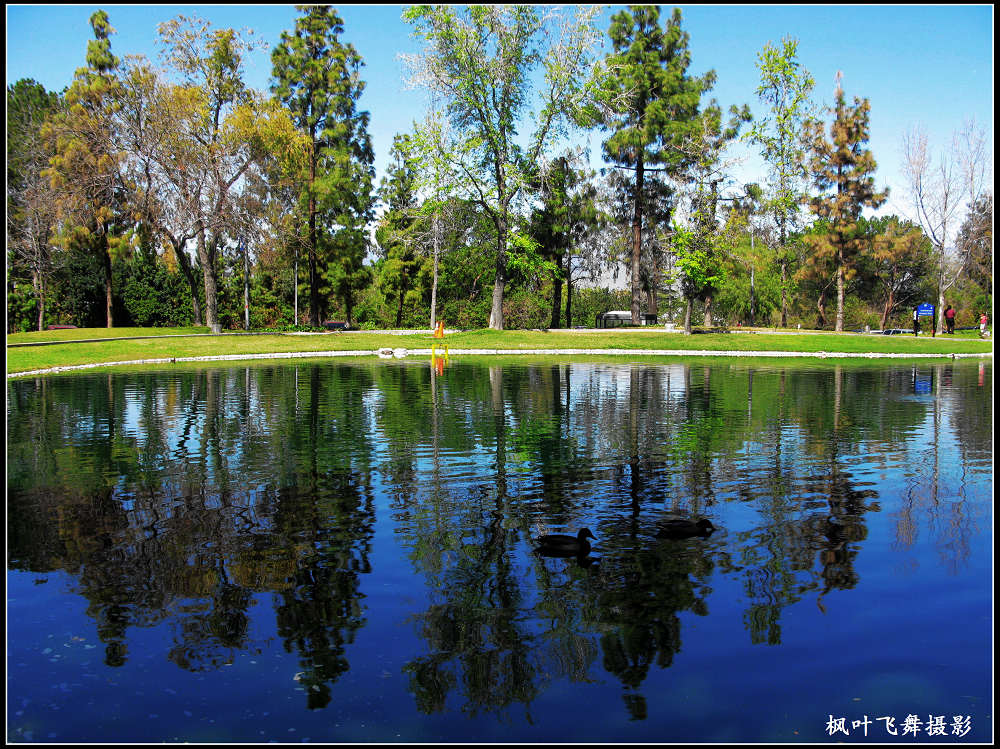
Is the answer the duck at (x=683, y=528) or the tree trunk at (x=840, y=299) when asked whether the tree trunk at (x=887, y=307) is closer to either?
the tree trunk at (x=840, y=299)

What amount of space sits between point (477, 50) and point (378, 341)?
54.3 feet

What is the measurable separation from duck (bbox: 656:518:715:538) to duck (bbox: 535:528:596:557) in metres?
0.93

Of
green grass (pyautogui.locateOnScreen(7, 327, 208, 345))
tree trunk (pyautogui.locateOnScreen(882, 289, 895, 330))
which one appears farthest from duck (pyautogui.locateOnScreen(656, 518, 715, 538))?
tree trunk (pyautogui.locateOnScreen(882, 289, 895, 330))

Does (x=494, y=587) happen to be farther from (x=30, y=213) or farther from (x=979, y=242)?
(x=979, y=242)

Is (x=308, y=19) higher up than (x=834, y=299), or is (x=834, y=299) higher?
(x=308, y=19)

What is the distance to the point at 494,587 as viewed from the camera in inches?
271

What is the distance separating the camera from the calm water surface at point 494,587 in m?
5.03

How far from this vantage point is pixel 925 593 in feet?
22.3

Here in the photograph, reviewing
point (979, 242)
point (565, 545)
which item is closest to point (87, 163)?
point (565, 545)

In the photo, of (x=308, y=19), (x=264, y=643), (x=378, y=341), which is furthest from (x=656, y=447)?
(x=308, y=19)

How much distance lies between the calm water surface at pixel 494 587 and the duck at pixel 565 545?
100 millimetres

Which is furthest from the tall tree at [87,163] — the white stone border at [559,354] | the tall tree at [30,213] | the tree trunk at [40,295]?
the white stone border at [559,354]

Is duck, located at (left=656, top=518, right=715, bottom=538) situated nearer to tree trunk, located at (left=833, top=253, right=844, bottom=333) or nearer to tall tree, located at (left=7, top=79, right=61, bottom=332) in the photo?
tall tree, located at (left=7, top=79, right=61, bottom=332)

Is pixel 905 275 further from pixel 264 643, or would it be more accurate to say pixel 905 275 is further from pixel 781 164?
pixel 264 643
